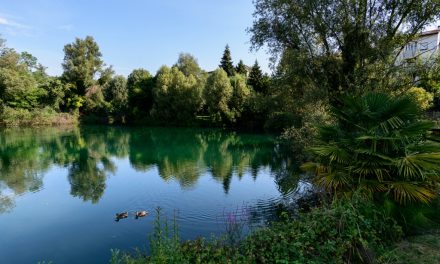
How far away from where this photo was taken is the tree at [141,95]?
159ft

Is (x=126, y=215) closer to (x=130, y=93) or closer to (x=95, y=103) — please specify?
(x=130, y=93)

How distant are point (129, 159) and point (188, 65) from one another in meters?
32.5

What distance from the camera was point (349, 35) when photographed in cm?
1188

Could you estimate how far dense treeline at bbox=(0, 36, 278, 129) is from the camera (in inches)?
1524

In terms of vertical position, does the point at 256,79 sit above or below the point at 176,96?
Result: above

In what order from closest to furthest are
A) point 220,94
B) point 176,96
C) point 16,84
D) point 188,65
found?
point 220,94 < point 16,84 < point 176,96 < point 188,65

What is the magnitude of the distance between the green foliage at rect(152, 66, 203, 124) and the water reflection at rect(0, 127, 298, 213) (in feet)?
44.4

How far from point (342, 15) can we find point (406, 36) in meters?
2.70

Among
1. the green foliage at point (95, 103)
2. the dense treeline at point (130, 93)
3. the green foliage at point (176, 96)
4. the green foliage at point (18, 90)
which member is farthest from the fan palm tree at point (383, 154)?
the green foliage at point (95, 103)

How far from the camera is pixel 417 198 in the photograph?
5254mm

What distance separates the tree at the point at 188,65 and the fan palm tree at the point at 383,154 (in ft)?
150

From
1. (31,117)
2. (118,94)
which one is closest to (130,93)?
(118,94)

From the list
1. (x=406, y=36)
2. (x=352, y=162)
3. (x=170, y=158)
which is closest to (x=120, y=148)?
(x=170, y=158)

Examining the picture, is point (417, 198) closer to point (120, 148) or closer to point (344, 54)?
point (344, 54)
